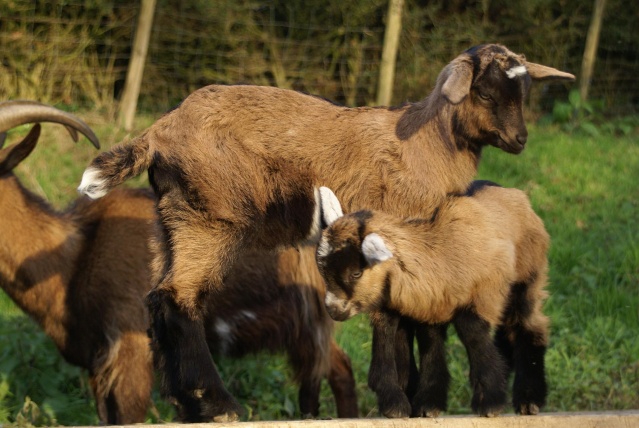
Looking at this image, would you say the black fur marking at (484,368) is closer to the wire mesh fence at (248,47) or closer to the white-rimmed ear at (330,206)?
the white-rimmed ear at (330,206)

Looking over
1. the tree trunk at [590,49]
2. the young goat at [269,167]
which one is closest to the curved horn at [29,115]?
the young goat at [269,167]

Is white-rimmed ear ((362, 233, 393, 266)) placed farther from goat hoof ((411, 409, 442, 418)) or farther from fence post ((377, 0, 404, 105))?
fence post ((377, 0, 404, 105))

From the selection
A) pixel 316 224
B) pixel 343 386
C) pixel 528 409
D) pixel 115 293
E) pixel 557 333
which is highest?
pixel 316 224

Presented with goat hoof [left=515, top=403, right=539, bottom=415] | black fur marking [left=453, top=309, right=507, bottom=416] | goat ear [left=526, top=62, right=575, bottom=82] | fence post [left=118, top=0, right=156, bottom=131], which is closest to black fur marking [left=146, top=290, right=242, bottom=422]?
black fur marking [left=453, top=309, right=507, bottom=416]

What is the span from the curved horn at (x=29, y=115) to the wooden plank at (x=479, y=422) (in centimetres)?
267

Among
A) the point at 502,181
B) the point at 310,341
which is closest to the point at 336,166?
the point at 310,341

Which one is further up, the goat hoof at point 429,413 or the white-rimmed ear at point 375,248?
the white-rimmed ear at point 375,248

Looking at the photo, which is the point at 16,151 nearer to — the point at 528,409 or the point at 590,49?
the point at 528,409

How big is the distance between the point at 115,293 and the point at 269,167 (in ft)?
5.99

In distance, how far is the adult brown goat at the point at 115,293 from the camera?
5.85 metres

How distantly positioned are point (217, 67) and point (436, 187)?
7517mm

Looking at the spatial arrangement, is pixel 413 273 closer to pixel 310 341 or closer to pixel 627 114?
pixel 310 341

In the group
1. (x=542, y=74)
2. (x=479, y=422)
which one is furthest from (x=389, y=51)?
(x=479, y=422)

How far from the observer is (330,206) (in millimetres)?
4230
